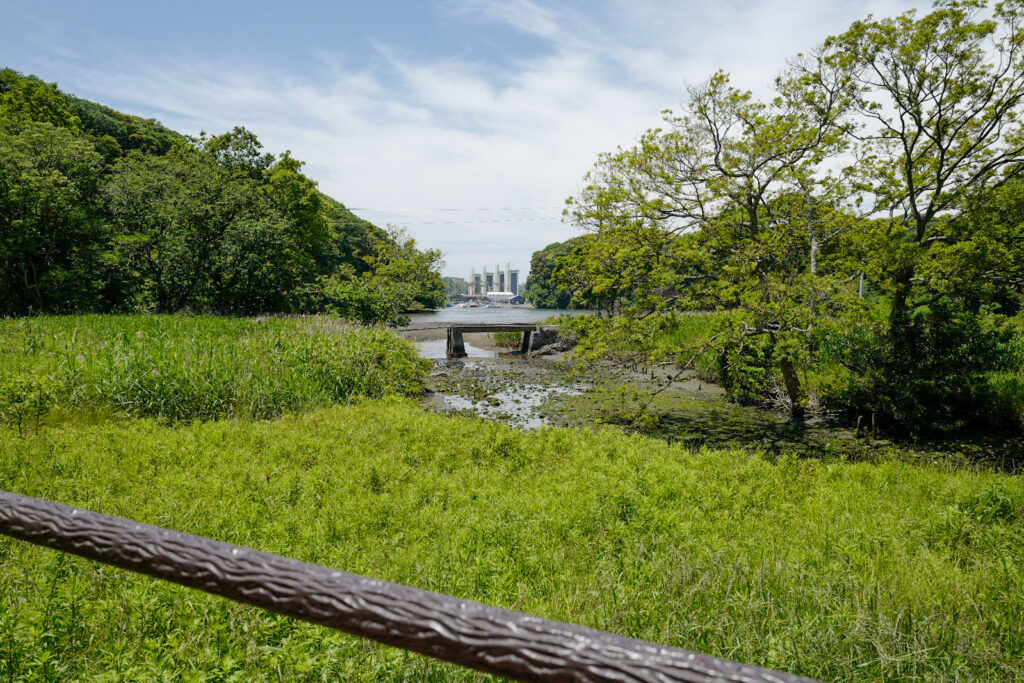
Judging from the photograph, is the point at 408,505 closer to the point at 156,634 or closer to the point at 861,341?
the point at 156,634

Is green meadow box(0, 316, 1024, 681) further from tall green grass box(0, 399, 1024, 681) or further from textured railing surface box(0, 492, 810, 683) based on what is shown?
textured railing surface box(0, 492, 810, 683)

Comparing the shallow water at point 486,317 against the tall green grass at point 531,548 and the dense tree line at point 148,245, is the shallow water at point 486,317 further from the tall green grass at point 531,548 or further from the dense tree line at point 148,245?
the tall green grass at point 531,548

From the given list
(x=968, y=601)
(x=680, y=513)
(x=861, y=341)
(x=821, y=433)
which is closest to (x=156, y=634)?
(x=680, y=513)

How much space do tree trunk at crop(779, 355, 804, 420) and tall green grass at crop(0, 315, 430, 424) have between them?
9.19 m

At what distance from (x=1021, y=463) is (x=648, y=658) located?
1206cm

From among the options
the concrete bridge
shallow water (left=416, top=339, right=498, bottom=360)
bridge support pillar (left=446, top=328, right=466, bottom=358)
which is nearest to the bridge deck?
the concrete bridge

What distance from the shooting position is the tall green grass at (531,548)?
2748 millimetres

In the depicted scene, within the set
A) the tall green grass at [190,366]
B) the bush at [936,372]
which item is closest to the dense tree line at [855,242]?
the bush at [936,372]

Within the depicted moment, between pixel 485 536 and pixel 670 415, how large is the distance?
31.0 ft

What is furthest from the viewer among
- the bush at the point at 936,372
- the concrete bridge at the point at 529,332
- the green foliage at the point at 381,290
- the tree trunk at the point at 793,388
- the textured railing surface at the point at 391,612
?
the concrete bridge at the point at 529,332

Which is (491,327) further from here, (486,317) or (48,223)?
(486,317)

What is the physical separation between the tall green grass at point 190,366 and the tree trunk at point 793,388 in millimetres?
9190

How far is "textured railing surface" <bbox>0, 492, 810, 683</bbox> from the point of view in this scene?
0.67m

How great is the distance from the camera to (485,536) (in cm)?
450
